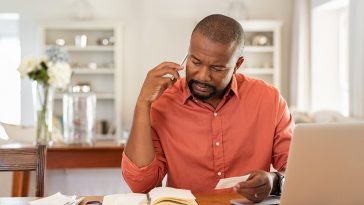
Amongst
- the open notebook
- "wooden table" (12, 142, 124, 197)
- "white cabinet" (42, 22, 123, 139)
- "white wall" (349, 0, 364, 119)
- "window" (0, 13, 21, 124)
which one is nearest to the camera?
the open notebook

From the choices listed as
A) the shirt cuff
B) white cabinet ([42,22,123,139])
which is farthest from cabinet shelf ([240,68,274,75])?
the shirt cuff

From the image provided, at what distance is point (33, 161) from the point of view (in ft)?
6.33

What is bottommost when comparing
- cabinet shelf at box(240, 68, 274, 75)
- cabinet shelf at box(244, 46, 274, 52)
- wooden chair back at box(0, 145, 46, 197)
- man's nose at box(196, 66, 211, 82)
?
wooden chair back at box(0, 145, 46, 197)

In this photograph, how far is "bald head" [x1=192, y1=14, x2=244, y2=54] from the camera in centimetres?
179

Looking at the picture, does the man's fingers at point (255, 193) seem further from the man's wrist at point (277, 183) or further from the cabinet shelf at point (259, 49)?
the cabinet shelf at point (259, 49)

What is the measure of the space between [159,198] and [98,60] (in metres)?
5.38

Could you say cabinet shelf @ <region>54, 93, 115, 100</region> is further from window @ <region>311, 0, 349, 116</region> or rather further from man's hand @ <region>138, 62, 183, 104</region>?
man's hand @ <region>138, 62, 183, 104</region>

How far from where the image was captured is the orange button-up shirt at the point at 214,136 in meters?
1.88

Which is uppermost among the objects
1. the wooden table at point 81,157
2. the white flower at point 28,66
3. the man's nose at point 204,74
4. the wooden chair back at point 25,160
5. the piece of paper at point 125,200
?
Result: the white flower at point 28,66

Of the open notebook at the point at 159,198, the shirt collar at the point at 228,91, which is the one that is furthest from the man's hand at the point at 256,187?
the shirt collar at the point at 228,91

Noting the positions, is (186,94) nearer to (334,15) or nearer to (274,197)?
(274,197)

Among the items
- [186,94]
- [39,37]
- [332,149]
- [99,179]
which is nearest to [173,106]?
[186,94]

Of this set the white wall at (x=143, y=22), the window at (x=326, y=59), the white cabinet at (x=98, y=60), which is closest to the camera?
the window at (x=326, y=59)

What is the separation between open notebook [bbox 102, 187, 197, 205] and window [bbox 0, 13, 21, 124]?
5.66m
